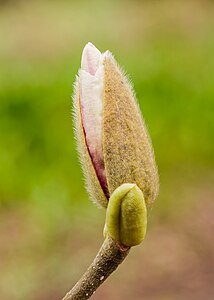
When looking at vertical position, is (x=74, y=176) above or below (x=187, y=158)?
below

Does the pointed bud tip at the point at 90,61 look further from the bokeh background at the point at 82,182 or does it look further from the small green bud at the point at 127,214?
the bokeh background at the point at 82,182

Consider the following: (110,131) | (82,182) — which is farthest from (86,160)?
(82,182)

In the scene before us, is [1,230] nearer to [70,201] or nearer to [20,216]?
[20,216]

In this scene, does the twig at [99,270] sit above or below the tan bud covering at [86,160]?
below

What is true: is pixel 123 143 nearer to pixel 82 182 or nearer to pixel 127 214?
pixel 127 214

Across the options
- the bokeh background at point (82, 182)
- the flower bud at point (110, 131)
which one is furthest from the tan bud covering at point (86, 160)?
the bokeh background at point (82, 182)

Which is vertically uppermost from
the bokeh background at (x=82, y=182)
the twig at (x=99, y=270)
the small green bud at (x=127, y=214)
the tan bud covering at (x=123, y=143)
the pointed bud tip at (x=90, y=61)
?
the pointed bud tip at (x=90, y=61)

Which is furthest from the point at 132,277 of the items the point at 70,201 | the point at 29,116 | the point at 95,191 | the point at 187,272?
the point at 95,191
